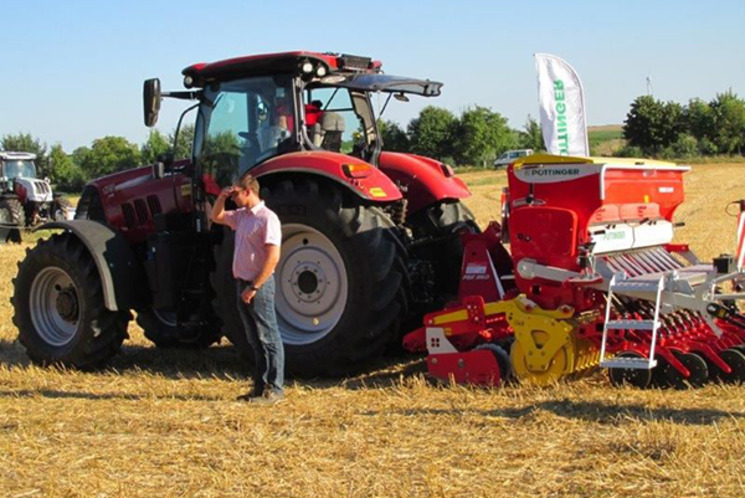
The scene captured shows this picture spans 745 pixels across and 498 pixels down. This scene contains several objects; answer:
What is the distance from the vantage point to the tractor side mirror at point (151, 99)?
7.16m

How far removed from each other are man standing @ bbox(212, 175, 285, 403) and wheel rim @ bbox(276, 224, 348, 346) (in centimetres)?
60

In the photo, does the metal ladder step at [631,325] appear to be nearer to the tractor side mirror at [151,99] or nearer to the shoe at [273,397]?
the shoe at [273,397]

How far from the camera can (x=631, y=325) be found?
223 inches

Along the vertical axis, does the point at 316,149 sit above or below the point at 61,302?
above

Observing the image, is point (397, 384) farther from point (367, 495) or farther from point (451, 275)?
point (367, 495)

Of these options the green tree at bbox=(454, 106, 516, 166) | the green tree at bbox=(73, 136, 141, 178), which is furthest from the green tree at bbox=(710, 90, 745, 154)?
the green tree at bbox=(73, 136, 141, 178)

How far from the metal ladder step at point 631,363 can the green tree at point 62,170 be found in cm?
6409

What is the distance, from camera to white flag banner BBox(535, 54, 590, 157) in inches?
390

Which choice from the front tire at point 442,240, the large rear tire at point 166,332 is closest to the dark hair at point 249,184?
the front tire at point 442,240

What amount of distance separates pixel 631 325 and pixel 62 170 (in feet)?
221

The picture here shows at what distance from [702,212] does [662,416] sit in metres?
18.9

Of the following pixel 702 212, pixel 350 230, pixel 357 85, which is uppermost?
pixel 357 85

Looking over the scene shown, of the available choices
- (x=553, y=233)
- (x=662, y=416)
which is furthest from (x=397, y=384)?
(x=662, y=416)

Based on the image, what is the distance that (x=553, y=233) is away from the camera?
19.7 feet
